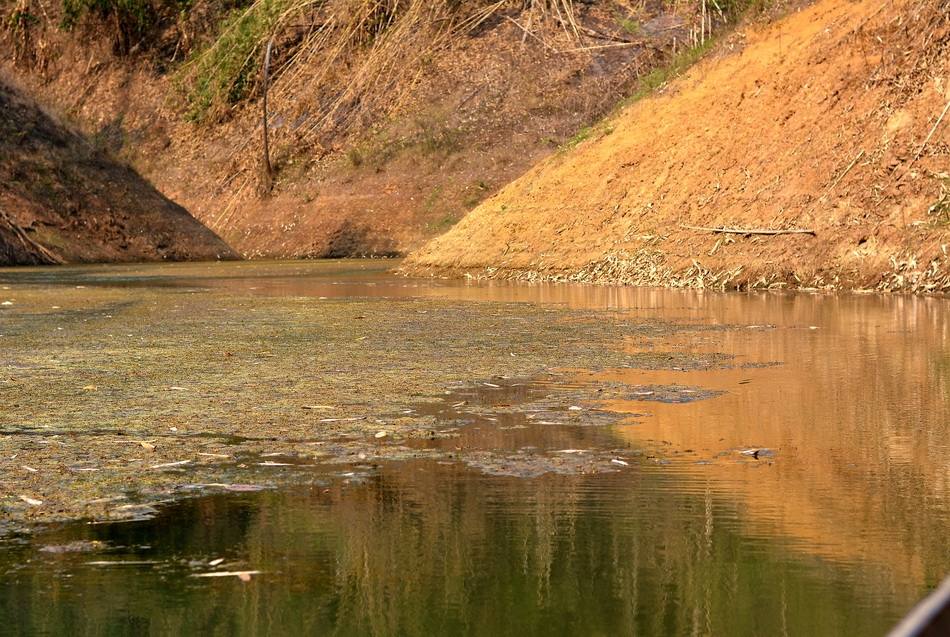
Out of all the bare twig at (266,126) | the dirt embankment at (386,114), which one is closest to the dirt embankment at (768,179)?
the dirt embankment at (386,114)

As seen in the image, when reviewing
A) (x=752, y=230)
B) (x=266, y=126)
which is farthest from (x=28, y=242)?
(x=752, y=230)

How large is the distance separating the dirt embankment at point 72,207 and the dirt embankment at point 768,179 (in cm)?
1130

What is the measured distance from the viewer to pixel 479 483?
5.72 m

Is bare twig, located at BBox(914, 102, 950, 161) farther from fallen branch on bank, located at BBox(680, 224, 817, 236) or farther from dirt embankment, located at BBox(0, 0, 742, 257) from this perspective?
dirt embankment, located at BBox(0, 0, 742, 257)

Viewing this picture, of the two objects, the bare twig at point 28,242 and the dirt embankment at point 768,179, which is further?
the bare twig at point 28,242

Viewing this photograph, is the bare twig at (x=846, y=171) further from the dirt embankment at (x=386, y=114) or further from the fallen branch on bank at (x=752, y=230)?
the dirt embankment at (x=386, y=114)

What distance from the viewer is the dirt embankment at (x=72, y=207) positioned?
35.7m

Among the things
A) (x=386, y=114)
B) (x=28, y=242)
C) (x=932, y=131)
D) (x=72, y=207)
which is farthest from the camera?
(x=386, y=114)

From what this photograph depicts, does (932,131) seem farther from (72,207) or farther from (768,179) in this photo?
(72,207)

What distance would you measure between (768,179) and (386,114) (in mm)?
25049

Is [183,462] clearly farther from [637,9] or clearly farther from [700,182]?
[637,9]

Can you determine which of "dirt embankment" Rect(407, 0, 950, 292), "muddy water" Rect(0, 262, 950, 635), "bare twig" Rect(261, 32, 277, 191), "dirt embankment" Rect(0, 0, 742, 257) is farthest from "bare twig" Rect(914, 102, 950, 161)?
"bare twig" Rect(261, 32, 277, 191)

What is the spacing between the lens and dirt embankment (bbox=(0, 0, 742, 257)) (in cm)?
4231

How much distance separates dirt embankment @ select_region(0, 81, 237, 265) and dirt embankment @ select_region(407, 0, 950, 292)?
1130cm
